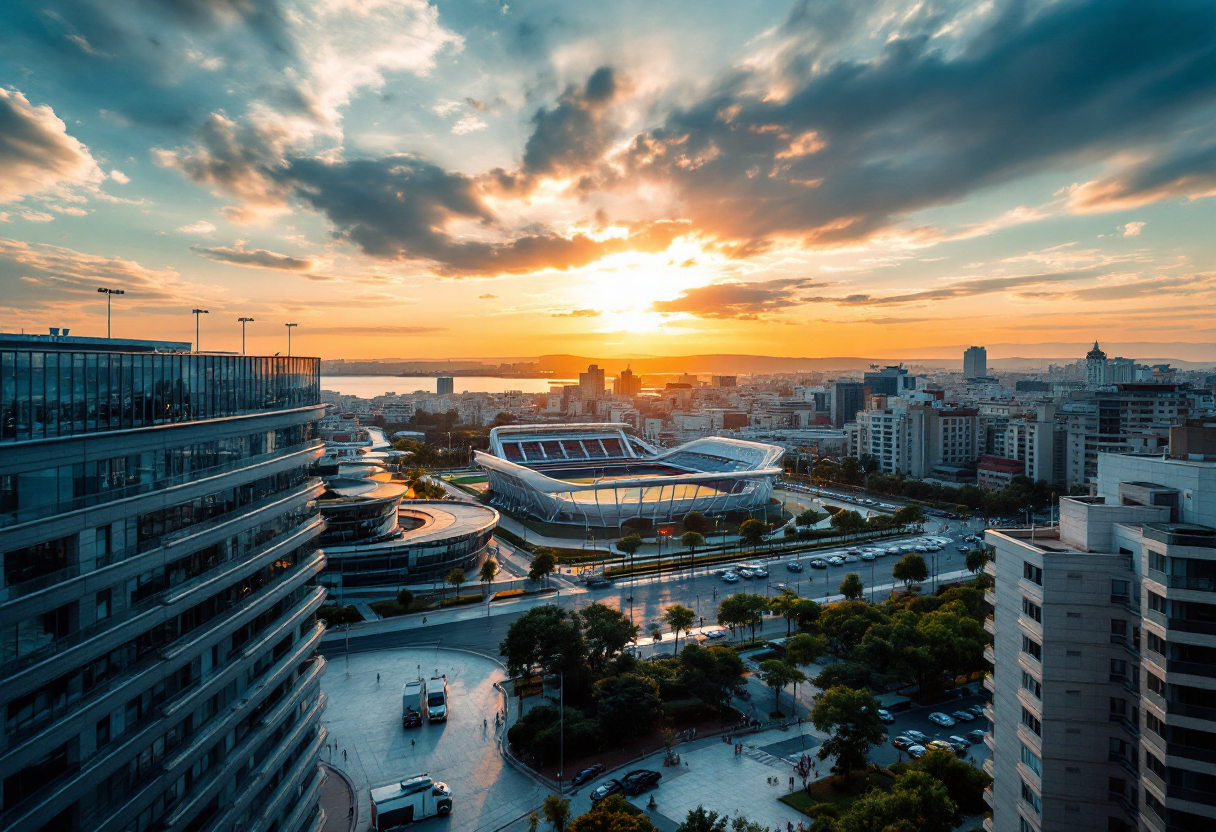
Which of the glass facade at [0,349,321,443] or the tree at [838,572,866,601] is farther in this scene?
the tree at [838,572,866,601]

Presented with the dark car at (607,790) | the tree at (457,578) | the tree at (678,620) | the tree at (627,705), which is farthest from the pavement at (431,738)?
the tree at (678,620)

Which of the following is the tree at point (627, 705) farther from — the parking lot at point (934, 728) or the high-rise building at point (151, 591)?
the high-rise building at point (151, 591)

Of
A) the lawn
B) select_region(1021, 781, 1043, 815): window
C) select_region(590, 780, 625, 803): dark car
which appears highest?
select_region(1021, 781, 1043, 815): window

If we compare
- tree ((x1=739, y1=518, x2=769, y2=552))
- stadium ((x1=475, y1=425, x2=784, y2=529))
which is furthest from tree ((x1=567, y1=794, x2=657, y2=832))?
stadium ((x1=475, y1=425, x2=784, y2=529))

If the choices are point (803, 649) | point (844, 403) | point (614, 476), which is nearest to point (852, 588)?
point (803, 649)

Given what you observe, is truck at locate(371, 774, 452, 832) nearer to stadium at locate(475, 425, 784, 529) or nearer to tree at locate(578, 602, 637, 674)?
tree at locate(578, 602, 637, 674)

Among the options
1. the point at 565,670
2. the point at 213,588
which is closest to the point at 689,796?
the point at 565,670
